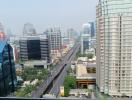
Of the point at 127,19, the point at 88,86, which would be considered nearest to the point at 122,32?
the point at 127,19

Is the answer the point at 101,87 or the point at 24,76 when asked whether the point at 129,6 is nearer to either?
the point at 101,87

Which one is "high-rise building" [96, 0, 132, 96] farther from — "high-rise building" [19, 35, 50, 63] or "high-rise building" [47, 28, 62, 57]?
"high-rise building" [47, 28, 62, 57]

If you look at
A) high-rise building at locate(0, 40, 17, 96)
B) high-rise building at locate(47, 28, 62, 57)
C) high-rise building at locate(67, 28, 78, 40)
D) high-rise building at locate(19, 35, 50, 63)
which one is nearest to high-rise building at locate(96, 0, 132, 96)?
high-rise building at locate(0, 40, 17, 96)

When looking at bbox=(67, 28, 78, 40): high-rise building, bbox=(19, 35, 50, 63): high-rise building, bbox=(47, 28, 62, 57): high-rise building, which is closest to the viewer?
bbox=(19, 35, 50, 63): high-rise building

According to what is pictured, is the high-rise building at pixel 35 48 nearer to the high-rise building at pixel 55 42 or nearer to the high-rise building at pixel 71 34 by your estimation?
the high-rise building at pixel 55 42

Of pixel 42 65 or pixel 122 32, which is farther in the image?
pixel 42 65

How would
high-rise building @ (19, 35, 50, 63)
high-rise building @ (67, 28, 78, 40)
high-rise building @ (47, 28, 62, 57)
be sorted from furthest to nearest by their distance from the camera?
1. high-rise building @ (67, 28, 78, 40)
2. high-rise building @ (47, 28, 62, 57)
3. high-rise building @ (19, 35, 50, 63)

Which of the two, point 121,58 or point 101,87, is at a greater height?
point 121,58
